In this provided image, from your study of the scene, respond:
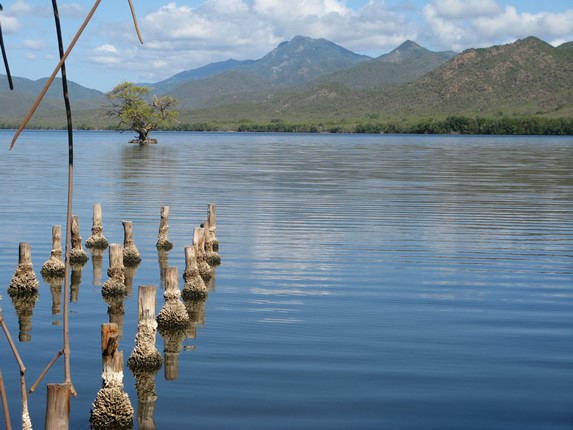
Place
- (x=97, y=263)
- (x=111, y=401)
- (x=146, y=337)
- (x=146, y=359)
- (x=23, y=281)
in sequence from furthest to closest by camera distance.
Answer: (x=97, y=263) → (x=23, y=281) → (x=146, y=359) → (x=146, y=337) → (x=111, y=401)

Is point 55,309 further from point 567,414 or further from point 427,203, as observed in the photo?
point 427,203

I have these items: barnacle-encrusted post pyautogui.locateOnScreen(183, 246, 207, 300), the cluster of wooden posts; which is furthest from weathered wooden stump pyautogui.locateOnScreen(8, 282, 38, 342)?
barnacle-encrusted post pyautogui.locateOnScreen(183, 246, 207, 300)

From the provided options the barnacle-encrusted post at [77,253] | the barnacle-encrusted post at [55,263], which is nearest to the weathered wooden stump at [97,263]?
the barnacle-encrusted post at [77,253]

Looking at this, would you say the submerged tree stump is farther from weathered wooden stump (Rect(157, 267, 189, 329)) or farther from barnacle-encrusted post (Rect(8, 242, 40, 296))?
barnacle-encrusted post (Rect(8, 242, 40, 296))

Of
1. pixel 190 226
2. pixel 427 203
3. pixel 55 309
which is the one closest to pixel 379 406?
pixel 55 309

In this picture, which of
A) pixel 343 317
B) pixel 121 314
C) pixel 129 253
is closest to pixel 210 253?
pixel 129 253

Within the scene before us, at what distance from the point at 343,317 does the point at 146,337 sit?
5.00 metres

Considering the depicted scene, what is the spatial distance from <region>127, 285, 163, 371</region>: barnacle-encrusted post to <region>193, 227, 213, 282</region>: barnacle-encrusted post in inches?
225

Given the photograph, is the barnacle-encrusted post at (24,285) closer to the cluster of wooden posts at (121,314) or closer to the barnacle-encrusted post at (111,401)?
the cluster of wooden posts at (121,314)

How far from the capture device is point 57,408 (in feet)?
22.8

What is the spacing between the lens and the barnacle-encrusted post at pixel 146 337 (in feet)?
44.1

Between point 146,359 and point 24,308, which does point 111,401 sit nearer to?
point 146,359

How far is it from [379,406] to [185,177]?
45.9 meters

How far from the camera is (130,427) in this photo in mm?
11555
